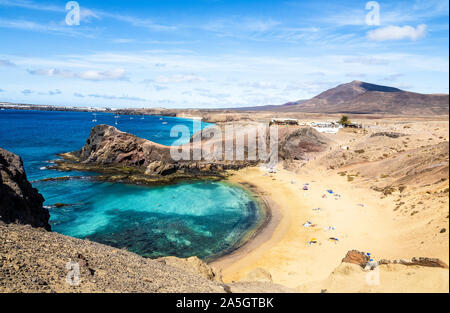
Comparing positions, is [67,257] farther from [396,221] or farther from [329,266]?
[396,221]

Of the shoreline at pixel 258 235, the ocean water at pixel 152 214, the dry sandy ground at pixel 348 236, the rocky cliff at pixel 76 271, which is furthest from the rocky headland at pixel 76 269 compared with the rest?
the ocean water at pixel 152 214

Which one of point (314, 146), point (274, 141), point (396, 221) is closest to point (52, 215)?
point (396, 221)

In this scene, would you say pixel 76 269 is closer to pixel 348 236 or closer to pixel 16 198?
pixel 16 198

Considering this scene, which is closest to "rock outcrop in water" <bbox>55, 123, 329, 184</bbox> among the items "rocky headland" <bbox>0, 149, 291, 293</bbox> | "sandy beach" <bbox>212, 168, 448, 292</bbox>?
"sandy beach" <bbox>212, 168, 448, 292</bbox>

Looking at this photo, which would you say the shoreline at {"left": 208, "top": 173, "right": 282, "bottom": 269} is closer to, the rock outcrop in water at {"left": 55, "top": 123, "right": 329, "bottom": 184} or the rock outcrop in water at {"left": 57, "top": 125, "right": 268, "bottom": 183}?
the rock outcrop in water at {"left": 55, "top": 123, "right": 329, "bottom": 184}

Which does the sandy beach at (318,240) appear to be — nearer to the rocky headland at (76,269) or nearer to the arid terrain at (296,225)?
the arid terrain at (296,225)
